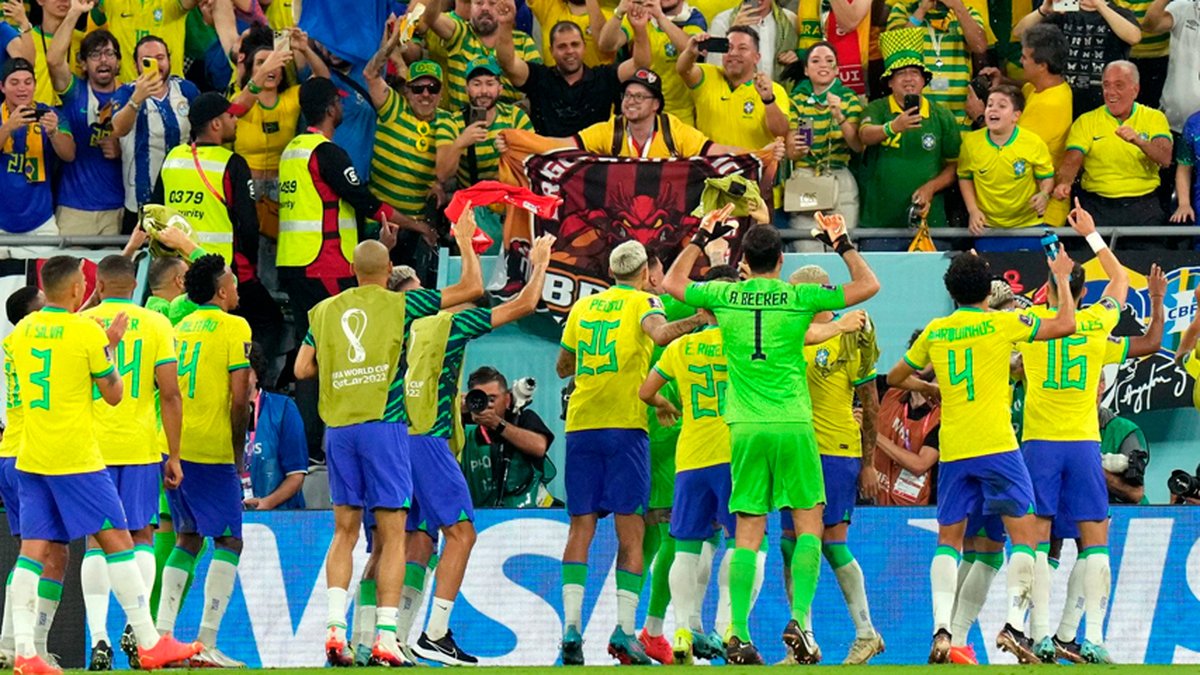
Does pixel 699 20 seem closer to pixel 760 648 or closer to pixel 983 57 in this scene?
pixel 983 57

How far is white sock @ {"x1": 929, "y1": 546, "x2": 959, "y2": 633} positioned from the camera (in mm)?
12914

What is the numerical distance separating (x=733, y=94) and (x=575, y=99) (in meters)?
1.35

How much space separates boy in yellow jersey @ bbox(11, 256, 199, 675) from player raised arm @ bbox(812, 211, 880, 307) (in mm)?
4089

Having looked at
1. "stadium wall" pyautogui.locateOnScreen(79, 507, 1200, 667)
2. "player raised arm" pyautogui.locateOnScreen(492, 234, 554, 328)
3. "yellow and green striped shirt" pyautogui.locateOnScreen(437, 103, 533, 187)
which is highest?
"yellow and green striped shirt" pyautogui.locateOnScreen(437, 103, 533, 187)

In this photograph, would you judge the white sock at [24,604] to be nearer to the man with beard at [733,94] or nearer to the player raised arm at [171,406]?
the player raised arm at [171,406]

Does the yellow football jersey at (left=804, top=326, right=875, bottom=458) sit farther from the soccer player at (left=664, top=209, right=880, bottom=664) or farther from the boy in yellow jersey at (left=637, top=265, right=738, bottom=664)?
the soccer player at (left=664, top=209, right=880, bottom=664)

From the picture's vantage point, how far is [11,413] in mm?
12570

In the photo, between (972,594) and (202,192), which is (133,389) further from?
(972,594)

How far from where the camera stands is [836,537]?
13570 mm

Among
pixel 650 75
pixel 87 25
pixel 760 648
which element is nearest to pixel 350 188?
pixel 650 75

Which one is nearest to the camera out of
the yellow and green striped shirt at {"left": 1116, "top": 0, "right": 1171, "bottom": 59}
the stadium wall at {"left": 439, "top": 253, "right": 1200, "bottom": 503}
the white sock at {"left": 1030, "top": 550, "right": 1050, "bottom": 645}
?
the white sock at {"left": 1030, "top": 550, "right": 1050, "bottom": 645}

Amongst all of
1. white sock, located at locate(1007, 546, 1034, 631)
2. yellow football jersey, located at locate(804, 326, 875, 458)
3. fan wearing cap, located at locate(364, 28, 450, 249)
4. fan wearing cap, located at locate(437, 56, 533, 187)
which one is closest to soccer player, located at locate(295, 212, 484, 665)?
yellow football jersey, located at locate(804, 326, 875, 458)

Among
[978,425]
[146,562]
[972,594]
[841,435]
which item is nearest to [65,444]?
[146,562]

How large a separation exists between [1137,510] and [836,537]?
9.45 ft
